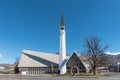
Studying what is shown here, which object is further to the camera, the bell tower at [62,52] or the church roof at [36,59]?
the church roof at [36,59]

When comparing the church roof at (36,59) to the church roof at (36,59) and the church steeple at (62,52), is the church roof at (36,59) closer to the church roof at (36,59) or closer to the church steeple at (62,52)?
the church roof at (36,59)

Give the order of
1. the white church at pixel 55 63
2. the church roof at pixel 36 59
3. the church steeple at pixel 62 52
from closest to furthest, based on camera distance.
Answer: the church steeple at pixel 62 52
the white church at pixel 55 63
the church roof at pixel 36 59

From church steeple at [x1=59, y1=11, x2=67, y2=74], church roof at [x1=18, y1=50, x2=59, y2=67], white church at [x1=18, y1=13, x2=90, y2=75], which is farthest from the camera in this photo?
church roof at [x1=18, y1=50, x2=59, y2=67]

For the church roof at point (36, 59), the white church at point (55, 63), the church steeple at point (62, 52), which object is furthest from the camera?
the church roof at point (36, 59)

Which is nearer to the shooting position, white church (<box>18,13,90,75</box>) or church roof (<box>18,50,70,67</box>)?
white church (<box>18,13,90,75</box>)

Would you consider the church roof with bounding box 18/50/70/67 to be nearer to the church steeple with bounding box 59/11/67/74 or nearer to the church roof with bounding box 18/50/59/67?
the church roof with bounding box 18/50/59/67

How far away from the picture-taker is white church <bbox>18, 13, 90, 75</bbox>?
239 ft

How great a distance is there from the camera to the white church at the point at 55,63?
72.8 m

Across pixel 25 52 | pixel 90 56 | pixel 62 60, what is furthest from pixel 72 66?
pixel 25 52

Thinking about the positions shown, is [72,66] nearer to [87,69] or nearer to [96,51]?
[87,69]

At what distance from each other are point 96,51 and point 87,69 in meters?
10.0

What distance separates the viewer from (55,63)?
7981 centimetres

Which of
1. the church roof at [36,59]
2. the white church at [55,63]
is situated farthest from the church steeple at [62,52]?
the church roof at [36,59]

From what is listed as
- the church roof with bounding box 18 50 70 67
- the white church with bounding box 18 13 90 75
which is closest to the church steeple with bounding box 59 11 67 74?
the white church with bounding box 18 13 90 75
